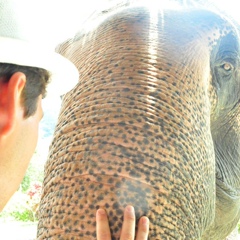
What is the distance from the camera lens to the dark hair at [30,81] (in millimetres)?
726

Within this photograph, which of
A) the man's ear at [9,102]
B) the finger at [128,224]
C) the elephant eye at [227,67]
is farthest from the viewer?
the elephant eye at [227,67]

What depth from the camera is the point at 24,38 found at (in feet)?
2.52

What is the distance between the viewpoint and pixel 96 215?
96 cm

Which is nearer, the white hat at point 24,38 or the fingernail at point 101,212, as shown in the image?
the white hat at point 24,38

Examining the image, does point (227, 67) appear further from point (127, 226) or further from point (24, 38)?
point (24, 38)

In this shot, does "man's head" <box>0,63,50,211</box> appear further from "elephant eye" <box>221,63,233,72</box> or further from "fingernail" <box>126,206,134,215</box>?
"elephant eye" <box>221,63,233,72</box>

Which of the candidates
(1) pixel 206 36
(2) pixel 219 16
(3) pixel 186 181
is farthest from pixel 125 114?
(2) pixel 219 16

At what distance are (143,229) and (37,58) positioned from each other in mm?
401

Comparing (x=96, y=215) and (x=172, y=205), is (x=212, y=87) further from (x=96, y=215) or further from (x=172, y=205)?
(x=96, y=215)

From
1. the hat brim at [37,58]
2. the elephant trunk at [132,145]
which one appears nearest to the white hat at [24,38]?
the hat brim at [37,58]

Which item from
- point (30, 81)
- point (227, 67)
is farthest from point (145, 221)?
point (227, 67)

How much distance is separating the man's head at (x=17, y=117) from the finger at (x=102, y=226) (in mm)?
218

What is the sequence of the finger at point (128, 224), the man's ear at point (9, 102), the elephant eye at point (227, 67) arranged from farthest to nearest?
1. the elephant eye at point (227, 67)
2. the finger at point (128, 224)
3. the man's ear at point (9, 102)

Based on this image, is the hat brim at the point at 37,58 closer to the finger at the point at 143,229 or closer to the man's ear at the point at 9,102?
the man's ear at the point at 9,102
